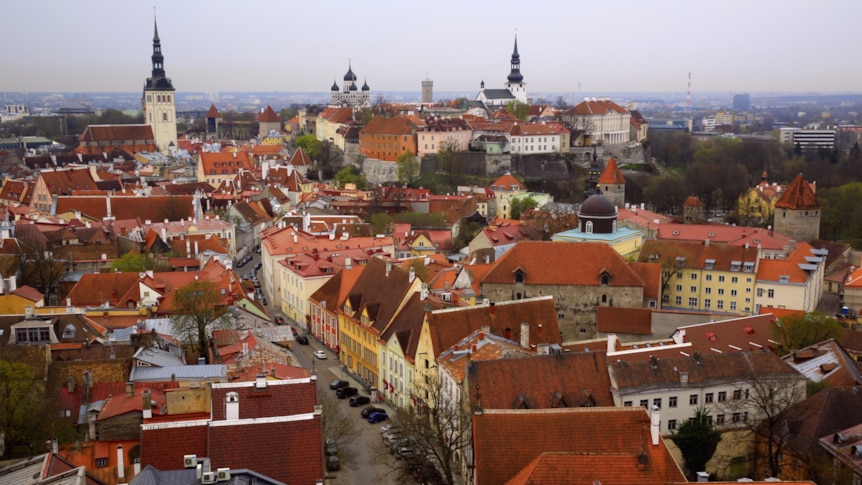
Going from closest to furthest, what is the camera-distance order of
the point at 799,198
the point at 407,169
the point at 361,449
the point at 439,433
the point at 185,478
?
the point at 185,478 < the point at 439,433 < the point at 361,449 < the point at 799,198 < the point at 407,169

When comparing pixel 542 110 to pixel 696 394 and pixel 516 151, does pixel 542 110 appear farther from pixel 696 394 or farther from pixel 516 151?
pixel 696 394

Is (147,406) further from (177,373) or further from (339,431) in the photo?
(339,431)

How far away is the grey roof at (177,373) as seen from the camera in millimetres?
27406

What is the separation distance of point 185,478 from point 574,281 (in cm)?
2805

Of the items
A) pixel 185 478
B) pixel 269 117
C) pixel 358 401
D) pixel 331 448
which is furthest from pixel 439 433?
pixel 269 117

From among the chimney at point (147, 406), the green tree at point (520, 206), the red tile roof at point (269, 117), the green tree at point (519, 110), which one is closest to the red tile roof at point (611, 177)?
the green tree at point (520, 206)

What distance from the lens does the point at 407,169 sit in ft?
326

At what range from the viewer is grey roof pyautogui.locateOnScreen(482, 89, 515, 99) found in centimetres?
14375

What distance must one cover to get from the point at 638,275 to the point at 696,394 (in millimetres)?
15275

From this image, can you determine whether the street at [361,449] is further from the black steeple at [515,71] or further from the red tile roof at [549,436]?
the black steeple at [515,71]

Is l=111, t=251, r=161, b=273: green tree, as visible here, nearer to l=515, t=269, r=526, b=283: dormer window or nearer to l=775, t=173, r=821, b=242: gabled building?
l=515, t=269, r=526, b=283: dormer window

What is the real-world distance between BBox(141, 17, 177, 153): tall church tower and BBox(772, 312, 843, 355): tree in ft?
357

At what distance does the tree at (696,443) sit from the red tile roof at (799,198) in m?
47.8

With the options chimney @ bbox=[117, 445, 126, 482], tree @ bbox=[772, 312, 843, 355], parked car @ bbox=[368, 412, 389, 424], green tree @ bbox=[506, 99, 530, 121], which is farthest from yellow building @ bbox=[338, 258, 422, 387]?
green tree @ bbox=[506, 99, 530, 121]
